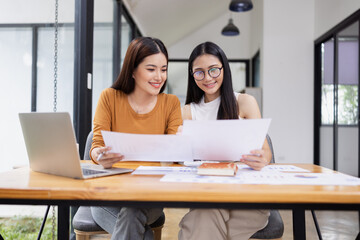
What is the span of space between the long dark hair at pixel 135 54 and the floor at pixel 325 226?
139 centimetres

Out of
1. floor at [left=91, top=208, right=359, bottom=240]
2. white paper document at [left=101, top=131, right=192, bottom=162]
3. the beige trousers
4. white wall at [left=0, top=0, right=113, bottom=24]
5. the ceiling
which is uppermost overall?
the ceiling

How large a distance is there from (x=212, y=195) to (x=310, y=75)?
493cm

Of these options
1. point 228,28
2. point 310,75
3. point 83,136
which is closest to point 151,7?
point 228,28

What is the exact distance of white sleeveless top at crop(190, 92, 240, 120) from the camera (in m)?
1.82

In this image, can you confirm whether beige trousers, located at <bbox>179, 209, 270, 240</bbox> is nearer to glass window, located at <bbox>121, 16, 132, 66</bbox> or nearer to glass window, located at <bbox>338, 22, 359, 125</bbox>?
glass window, located at <bbox>338, 22, 359, 125</bbox>

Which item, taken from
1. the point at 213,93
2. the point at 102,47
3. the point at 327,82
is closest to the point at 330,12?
the point at 327,82

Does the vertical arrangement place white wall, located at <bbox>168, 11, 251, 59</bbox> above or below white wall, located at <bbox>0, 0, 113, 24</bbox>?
above

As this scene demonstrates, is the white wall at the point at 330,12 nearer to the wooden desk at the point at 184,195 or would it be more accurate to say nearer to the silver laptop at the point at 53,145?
the wooden desk at the point at 184,195

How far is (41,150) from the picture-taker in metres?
1.03

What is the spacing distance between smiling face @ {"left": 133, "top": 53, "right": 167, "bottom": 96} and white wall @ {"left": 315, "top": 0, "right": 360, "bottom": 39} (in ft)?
9.50

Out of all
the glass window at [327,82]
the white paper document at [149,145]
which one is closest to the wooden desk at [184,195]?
the white paper document at [149,145]

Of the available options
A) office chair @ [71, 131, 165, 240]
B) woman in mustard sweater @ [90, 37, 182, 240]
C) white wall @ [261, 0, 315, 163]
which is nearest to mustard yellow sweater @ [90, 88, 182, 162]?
woman in mustard sweater @ [90, 37, 182, 240]

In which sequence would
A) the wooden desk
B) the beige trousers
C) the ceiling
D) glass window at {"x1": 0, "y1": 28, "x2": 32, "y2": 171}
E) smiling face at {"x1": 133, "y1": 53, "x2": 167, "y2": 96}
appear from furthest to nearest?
the ceiling → glass window at {"x1": 0, "y1": 28, "x2": 32, "y2": 171} → smiling face at {"x1": 133, "y1": 53, "x2": 167, "y2": 96} → the beige trousers → the wooden desk

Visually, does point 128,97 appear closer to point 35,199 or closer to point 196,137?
point 196,137
